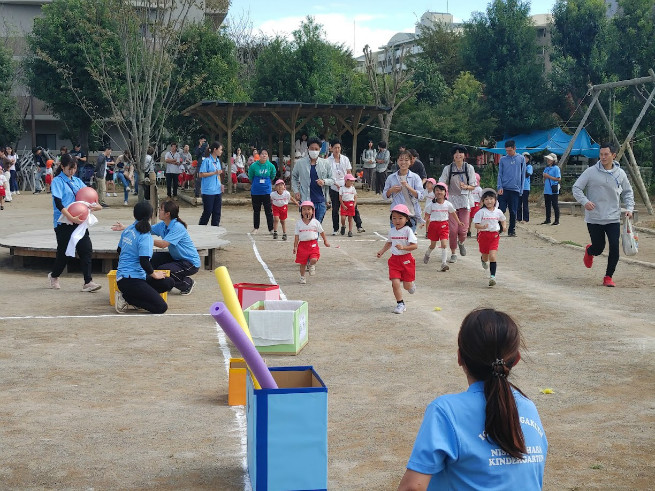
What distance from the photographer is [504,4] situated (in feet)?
151

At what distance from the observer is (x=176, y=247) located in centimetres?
1164

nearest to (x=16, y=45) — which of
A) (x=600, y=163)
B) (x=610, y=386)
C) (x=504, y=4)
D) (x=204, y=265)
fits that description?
(x=504, y=4)

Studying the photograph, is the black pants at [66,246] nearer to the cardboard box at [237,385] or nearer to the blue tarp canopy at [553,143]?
the cardboard box at [237,385]

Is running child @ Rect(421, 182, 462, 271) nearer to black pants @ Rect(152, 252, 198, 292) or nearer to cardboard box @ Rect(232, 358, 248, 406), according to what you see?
black pants @ Rect(152, 252, 198, 292)

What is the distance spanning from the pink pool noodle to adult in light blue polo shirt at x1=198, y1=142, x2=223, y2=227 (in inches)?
476

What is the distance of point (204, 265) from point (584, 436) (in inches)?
362

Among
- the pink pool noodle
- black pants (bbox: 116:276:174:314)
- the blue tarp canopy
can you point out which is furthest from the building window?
the pink pool noodle

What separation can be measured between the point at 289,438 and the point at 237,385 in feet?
6.06

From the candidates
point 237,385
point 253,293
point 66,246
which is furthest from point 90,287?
point 237,385

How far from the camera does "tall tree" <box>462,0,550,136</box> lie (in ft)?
148

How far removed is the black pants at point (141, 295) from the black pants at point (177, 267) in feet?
4.05

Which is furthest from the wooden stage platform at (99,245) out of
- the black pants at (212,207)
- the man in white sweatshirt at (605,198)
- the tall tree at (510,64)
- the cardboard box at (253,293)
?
the tall tree at (510,64)

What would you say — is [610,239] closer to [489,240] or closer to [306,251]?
[489,240]

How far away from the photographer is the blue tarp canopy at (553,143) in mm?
41191
